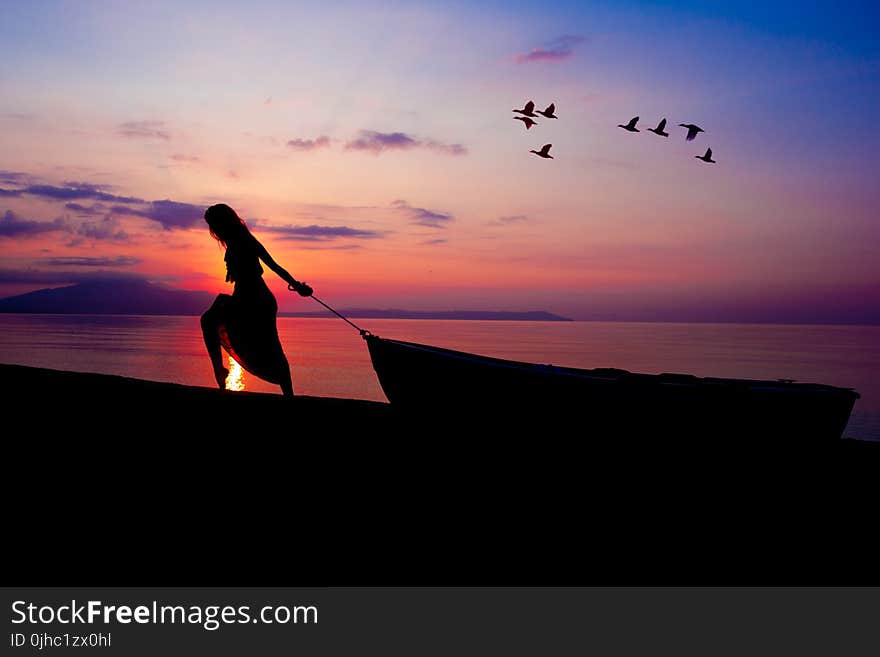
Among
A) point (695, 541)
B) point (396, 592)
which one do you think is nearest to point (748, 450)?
point (695, 541)

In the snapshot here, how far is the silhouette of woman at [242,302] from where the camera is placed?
7.59 meters

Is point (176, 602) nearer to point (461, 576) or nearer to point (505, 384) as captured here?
A: point (461, 576)

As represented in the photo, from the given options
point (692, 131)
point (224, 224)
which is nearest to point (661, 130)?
point (692, 131)

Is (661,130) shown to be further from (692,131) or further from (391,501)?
(391,501)

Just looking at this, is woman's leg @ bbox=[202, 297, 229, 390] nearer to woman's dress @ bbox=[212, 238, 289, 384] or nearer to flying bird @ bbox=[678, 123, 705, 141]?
woman's dress @ bbox=[212, 238, 289, 384]

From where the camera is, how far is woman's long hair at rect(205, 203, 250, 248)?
24.7 ft

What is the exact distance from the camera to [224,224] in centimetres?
757

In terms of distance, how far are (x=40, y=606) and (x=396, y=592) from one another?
1.75m

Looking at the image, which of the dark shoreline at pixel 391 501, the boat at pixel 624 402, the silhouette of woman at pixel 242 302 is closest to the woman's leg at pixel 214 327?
the silhouette of woman at pixel 242 302

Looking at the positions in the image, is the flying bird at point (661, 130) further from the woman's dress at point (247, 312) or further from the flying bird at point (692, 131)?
the woman's dress at point (247, 312)

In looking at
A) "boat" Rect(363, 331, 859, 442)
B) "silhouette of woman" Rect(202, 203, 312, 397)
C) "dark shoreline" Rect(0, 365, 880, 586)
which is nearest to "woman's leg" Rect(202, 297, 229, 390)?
"silhouette of woman" Rect(202, 203, 312, 397)

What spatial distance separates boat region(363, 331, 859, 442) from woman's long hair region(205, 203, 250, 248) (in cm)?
227

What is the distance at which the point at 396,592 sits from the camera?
370 centimetres

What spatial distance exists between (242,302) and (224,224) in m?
0.86
